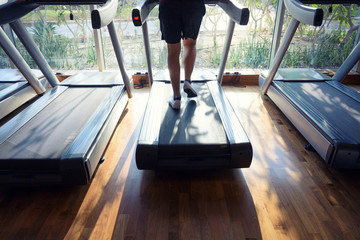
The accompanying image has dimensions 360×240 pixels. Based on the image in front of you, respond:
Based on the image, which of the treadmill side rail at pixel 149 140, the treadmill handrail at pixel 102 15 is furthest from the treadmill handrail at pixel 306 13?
the treadmill handrail at pixel 102 15

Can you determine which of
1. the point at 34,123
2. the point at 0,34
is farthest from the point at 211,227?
A: the point at 0,34

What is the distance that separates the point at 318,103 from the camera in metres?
2.25

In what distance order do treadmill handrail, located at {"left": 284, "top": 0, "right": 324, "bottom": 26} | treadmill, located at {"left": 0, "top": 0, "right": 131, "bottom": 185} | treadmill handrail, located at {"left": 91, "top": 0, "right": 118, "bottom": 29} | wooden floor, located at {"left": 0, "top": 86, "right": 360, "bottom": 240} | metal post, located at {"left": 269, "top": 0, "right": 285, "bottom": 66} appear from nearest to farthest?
wooden floor, located at {"left": 0, "top": 86, "right": 360, "bottom": 240} < treadmill, located at {"left": 0, "top": 0, "right": 131, "bottom": 185} < treadmill handrail, located at {"left": 91, "top": 0, "right": 118, "bottom": 29} < treadmill handrail, located at {"left": 284, "top": 0, "right": 324, "bottom": 26} < metal post, located at {"left": 269, "top": 0, "right": 285, "bottom": 66}

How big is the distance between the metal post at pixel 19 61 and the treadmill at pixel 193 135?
1.51 meters

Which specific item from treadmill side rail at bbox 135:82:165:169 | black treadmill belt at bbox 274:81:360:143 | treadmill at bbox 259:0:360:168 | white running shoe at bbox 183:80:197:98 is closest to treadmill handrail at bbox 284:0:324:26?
treadmill at bbox 259:0:360:168

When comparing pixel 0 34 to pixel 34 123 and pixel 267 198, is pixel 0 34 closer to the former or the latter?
pixel 34 123

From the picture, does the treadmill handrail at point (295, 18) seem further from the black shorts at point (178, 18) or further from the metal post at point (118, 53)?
the metal post at point (118, 53)

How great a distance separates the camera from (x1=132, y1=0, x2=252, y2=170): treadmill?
1.59m

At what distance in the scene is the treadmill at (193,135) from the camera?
1595 mm

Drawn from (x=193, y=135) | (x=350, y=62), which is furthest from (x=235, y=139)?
(x=350, y=62)

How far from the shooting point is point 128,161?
1.91m

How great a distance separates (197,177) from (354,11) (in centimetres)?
340

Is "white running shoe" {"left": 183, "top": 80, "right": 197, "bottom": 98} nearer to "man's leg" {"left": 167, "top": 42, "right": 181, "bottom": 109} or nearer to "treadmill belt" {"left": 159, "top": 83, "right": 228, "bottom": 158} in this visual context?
"treadmill belt" {"left": 159, "top": 83, "right": 228, "bottom": 158}

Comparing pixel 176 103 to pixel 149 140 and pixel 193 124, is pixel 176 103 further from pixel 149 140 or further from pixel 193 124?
pixel 149 140
